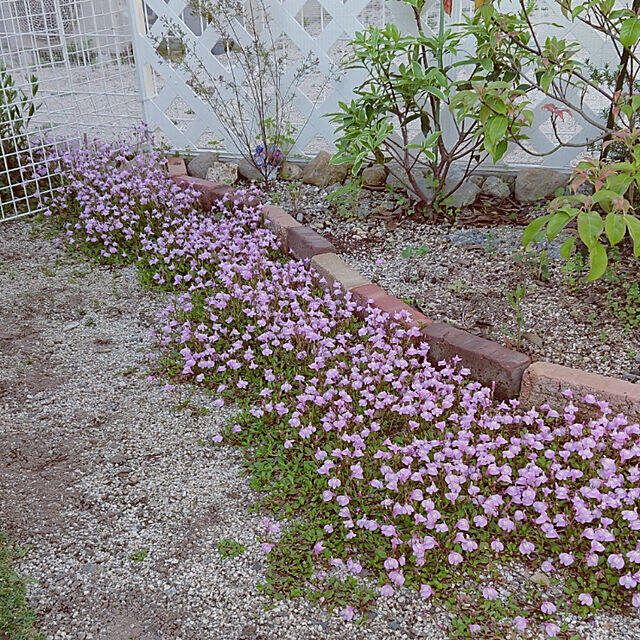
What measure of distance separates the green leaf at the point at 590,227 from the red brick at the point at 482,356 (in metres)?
0.53

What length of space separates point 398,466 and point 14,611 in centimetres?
121

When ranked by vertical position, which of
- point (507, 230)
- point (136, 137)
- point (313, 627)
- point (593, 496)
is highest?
point (136, 137)

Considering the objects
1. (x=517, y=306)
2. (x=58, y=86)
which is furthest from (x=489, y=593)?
(x=58, y=86)

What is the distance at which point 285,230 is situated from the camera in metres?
3.98

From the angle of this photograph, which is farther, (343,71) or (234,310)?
(343,71)

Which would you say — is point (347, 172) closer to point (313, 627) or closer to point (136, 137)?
point (136, 137)

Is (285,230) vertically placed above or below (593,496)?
above

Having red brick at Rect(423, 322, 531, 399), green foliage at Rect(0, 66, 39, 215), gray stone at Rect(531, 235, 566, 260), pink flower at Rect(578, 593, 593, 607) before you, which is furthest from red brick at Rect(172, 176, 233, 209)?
pink flower at Rect(578, 593, 593, 607)

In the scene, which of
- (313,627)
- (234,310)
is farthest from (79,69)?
(313,627)

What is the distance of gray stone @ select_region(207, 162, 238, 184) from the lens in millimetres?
4906

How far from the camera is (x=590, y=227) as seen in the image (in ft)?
7.89

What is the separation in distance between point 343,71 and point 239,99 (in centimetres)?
91

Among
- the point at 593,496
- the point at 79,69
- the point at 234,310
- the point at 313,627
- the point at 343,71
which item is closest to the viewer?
the point at 313,627

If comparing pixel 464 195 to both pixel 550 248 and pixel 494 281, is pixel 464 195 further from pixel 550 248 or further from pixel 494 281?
pixel 494 281
